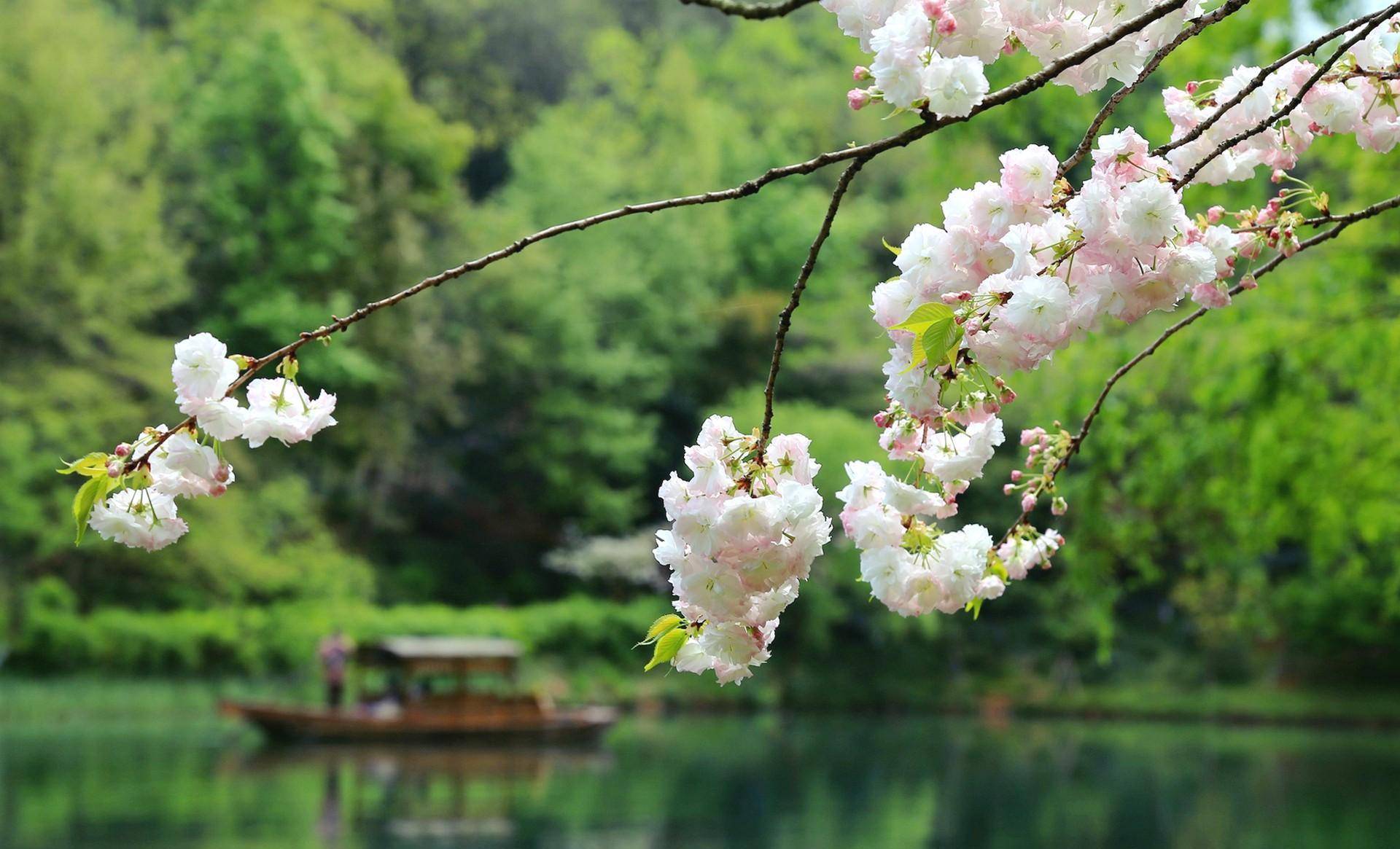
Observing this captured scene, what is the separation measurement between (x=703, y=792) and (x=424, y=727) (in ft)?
16.2

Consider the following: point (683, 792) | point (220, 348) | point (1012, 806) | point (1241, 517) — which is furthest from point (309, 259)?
point (220, 348)

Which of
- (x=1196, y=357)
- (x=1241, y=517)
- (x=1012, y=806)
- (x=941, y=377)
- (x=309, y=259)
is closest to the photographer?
(x=941, y=377)

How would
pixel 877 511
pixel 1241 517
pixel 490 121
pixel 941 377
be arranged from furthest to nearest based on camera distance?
pixel 490 121 → pixel 1241 517 → pixel 877 511 → pixel 941 377

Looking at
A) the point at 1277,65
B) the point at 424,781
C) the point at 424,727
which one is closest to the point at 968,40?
the point at 1277,65

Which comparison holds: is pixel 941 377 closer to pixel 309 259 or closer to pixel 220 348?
pixel 220 348

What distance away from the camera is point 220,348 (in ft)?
4.15

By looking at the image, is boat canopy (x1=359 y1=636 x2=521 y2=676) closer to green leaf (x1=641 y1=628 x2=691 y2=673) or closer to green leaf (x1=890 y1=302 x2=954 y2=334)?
green leaf (x1=641 y1=628 x2=691 y2=673)

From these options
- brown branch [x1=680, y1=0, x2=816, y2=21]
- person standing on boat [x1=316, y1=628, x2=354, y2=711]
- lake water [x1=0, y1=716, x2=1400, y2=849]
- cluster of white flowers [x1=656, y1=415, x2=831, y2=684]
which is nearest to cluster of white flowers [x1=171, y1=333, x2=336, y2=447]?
cluster of white flowers [x1=656, y1=415, x2=831, y2=684]

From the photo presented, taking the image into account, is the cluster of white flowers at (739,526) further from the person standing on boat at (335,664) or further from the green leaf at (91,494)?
the person standing on boat at (335,664)

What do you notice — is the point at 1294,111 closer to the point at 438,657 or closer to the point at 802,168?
the point at 802,168

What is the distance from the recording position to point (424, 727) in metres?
15.8

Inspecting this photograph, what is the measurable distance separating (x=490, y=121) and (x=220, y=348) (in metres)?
28.3

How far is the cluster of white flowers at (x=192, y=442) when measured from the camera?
1240mm

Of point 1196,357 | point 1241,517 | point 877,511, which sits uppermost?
point 1196,357
